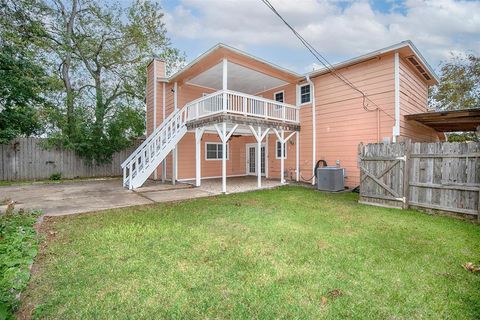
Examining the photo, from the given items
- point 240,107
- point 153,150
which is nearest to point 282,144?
point 240,107

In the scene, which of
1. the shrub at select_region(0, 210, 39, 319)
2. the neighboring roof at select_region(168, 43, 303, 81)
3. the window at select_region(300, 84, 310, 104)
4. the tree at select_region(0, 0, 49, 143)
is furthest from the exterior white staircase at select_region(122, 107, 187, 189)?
the tree at select_region(0, 0, 49, 143)

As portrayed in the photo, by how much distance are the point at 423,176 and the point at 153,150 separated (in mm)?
9438

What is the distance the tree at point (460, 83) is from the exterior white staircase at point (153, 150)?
18218mm

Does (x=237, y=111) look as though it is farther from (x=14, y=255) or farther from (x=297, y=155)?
(x=14, y=255)

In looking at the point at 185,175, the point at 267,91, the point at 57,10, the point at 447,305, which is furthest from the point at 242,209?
the point at 57,10

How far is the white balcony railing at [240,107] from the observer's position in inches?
349

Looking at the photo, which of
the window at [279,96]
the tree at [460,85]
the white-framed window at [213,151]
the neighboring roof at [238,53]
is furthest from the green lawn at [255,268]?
the tree at [460,85]

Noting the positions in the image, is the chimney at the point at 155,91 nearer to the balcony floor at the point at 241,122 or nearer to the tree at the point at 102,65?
the tree at the point at 102,65

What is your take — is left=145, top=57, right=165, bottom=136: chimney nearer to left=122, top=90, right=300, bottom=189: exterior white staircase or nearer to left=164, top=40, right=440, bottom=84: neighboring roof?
left=122, top=90, right=300, bottom=189: exterior white staircase

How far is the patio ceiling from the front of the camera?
983 cm

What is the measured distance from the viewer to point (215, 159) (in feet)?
43.6

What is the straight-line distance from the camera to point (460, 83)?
53.8ft

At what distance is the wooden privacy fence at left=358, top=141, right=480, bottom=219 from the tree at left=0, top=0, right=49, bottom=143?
49.0 feet

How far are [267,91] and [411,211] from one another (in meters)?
9.14
